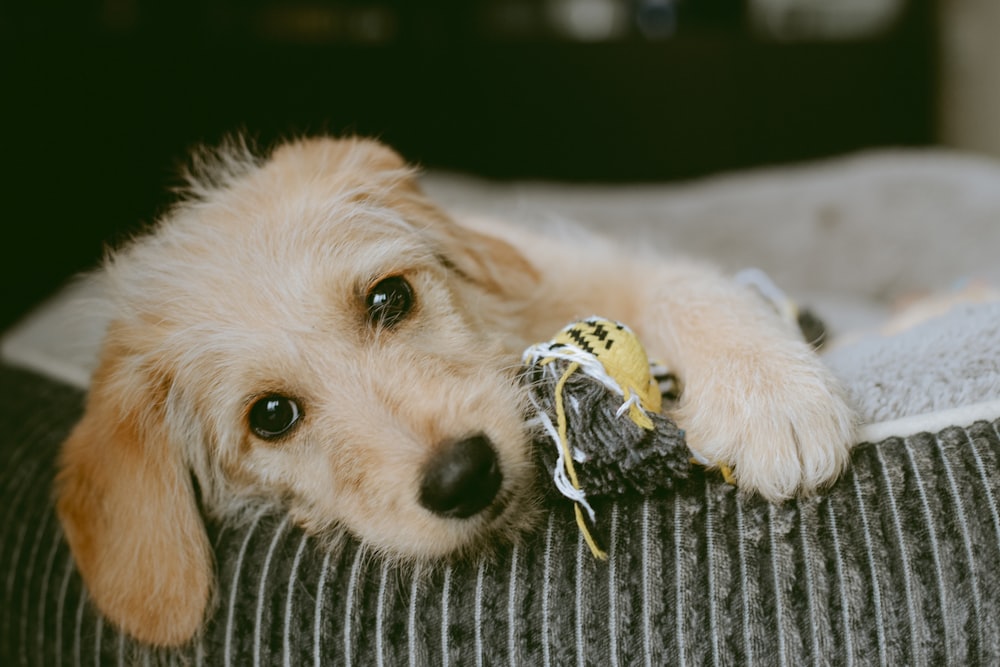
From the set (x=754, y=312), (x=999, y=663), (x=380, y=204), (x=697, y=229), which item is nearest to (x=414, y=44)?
(x=697, y=229)

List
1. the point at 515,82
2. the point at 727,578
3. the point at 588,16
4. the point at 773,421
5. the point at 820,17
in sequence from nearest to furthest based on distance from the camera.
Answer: the point at 727,578
the point at 773,421
the point at 515,82
the point at 820,17
the point at 588,16

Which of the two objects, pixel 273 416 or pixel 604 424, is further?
pixel 273 416

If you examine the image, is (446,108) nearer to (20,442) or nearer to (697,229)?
(697,229)

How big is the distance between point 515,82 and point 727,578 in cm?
335

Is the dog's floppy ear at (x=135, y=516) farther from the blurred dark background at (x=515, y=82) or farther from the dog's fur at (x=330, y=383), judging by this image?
the blurred dark background at (x=515, y=82)

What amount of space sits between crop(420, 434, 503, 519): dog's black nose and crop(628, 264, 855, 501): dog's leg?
0.28 metres

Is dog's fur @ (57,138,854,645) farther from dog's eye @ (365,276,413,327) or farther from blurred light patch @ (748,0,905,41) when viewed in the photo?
blurred light patch @ (748,0,905,41)

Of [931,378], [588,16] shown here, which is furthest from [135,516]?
[588,16]

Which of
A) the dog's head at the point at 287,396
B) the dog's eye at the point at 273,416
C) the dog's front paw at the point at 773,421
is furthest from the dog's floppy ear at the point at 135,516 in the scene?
the dog's front paw at the point at 773,421

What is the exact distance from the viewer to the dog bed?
86cm

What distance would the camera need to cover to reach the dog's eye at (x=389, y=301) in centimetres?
119

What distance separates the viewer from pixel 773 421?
3.29ft

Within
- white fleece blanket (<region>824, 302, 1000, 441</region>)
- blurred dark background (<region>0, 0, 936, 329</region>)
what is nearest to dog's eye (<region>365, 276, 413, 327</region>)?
white fleece blanket (<region>824, 302, 1000, 441</region>)

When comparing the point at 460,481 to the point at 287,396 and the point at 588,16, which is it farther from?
the point at 588,16
